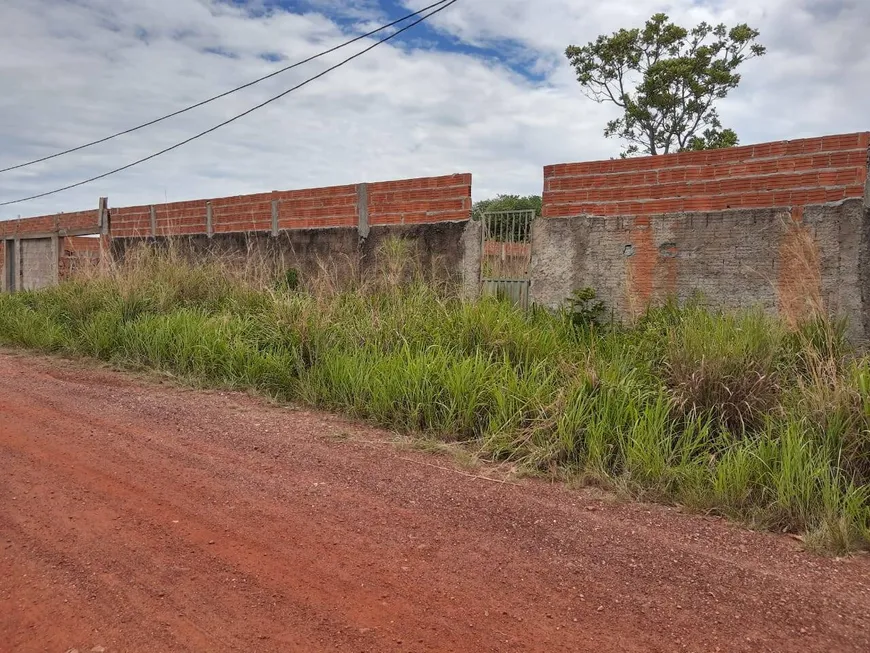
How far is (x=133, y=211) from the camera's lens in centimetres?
1356

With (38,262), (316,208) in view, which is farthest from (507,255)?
(38,262)

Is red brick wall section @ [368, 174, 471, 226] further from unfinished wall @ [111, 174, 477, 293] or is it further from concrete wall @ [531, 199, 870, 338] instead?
concrete wall @ [531, 199, 870, 338]

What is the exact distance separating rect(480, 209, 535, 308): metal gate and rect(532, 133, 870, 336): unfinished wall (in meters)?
0.22

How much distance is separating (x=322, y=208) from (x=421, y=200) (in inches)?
76.4

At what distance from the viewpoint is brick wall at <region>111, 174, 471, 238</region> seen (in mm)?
8336

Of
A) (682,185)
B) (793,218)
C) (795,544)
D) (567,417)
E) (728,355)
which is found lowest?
(795,544)

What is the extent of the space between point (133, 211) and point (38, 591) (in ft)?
40.8

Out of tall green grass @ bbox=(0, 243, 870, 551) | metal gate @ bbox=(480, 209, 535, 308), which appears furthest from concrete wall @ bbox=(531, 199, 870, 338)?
tall green grass @ bbox=(0, 243, 870, 551)

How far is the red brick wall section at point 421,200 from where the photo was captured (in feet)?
26.8

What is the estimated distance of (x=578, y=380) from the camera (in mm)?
4938

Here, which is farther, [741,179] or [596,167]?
[596,167]

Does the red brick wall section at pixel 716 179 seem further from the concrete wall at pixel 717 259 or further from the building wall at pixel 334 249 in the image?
the building wall at pixel 334 249

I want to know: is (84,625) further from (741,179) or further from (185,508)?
(741,179)

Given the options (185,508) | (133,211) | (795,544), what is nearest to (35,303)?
(133,211)
